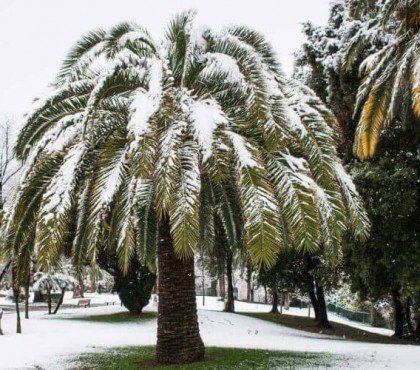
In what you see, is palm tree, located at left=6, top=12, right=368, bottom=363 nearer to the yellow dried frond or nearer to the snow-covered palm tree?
the yellow dried frond

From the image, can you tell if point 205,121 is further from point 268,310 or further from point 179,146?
point 268,310

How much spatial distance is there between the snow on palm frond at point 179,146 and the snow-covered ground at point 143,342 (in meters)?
3.92

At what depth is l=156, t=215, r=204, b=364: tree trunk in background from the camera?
9.50m

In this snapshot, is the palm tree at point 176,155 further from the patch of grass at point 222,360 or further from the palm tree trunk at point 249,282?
the palm tree trunk at point 249,282

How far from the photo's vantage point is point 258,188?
731cm

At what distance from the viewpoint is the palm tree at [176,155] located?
7.28 m

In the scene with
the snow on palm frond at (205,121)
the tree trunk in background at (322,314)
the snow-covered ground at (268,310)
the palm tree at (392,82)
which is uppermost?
the palm tree at (392,82)

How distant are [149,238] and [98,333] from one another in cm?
832

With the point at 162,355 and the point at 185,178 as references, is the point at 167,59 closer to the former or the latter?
the point at 185,178

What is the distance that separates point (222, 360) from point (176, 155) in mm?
5000

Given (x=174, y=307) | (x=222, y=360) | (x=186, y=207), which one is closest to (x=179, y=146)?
(x=186, y=207)

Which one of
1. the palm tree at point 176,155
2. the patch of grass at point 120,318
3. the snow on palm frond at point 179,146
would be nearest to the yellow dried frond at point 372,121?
the palm tree at point 176,155

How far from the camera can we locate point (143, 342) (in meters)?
15.3

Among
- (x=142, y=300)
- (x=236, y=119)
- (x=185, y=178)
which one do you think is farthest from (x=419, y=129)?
(x=142, y=300)
